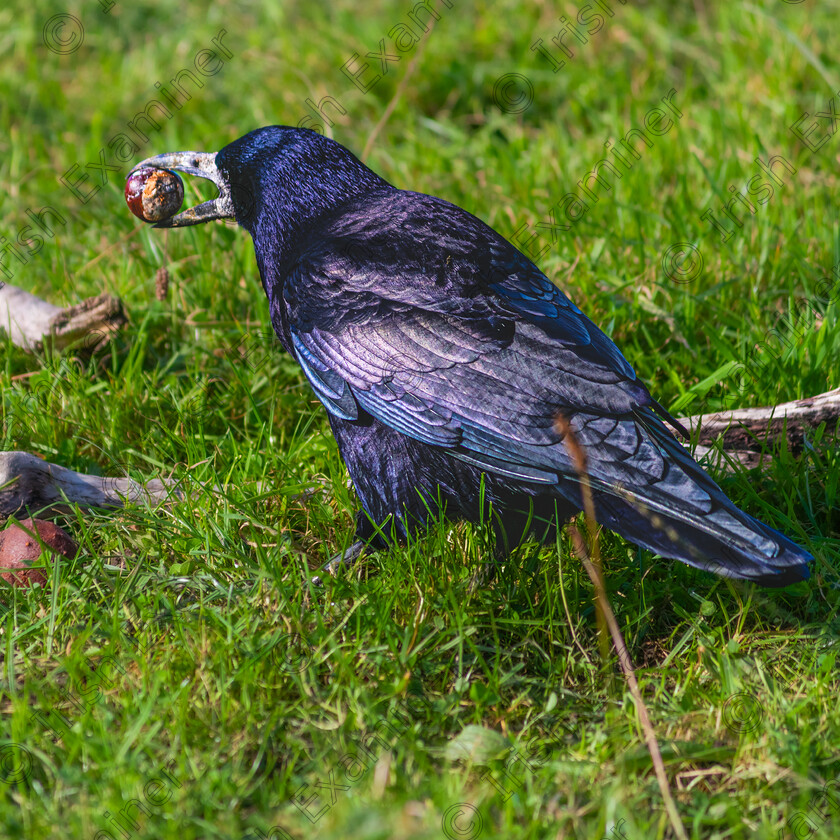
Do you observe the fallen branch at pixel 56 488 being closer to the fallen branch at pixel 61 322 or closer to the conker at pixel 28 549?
the conker at pixel 28 549

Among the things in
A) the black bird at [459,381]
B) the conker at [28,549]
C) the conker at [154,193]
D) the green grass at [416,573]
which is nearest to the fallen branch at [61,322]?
the green grass at [416,573]

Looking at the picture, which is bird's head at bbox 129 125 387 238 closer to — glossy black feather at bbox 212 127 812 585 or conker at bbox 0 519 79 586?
glossy black feather at bbox 212 127 812 585

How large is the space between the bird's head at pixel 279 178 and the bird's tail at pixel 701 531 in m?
1.31

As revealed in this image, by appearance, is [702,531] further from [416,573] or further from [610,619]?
[416,573]

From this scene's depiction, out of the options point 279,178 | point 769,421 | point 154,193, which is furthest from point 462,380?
point 154,193

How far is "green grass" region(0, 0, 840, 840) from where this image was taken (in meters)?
2.09

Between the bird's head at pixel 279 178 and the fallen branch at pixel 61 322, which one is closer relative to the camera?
the bird's head at pixel 279 178

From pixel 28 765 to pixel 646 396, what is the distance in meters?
1.73

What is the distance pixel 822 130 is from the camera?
4910 millimetres

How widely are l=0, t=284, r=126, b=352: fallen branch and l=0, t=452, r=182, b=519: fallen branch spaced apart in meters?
0.75

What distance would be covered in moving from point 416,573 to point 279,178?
52.1 inches

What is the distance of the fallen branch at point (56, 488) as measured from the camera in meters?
2.93

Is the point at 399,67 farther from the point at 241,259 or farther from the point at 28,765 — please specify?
the point at 28,765

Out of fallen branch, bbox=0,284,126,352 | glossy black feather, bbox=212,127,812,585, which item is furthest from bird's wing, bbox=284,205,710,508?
fallen branch, bbox=0,284,126,352
